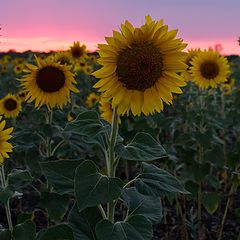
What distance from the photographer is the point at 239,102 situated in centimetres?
493

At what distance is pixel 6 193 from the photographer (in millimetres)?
2506

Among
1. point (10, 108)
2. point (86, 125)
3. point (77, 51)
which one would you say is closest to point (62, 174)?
point (86, 125)

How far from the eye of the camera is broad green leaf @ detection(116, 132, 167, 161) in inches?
73.7

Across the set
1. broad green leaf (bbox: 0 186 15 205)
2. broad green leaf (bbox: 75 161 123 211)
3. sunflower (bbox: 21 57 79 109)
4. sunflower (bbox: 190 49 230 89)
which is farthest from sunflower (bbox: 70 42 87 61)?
broad green leaf (bbox: 75 161 123 211)

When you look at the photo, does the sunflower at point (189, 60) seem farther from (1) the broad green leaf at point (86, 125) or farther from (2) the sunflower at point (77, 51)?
(1) the broad green leaf at point (86, 125)

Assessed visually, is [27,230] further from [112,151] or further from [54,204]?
[54,204]

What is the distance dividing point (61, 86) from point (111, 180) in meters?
2.07

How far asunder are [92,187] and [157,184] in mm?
255

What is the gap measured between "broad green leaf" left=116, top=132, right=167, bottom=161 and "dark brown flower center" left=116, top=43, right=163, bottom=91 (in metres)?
0.23

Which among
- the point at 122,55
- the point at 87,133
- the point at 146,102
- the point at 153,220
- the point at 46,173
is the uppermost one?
the point at 122,55

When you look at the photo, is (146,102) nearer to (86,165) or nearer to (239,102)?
(86,165)

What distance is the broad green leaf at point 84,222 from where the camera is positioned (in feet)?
6.81

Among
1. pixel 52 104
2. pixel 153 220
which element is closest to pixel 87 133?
pixel 153 220

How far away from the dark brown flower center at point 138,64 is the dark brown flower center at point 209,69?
9.33 feet
